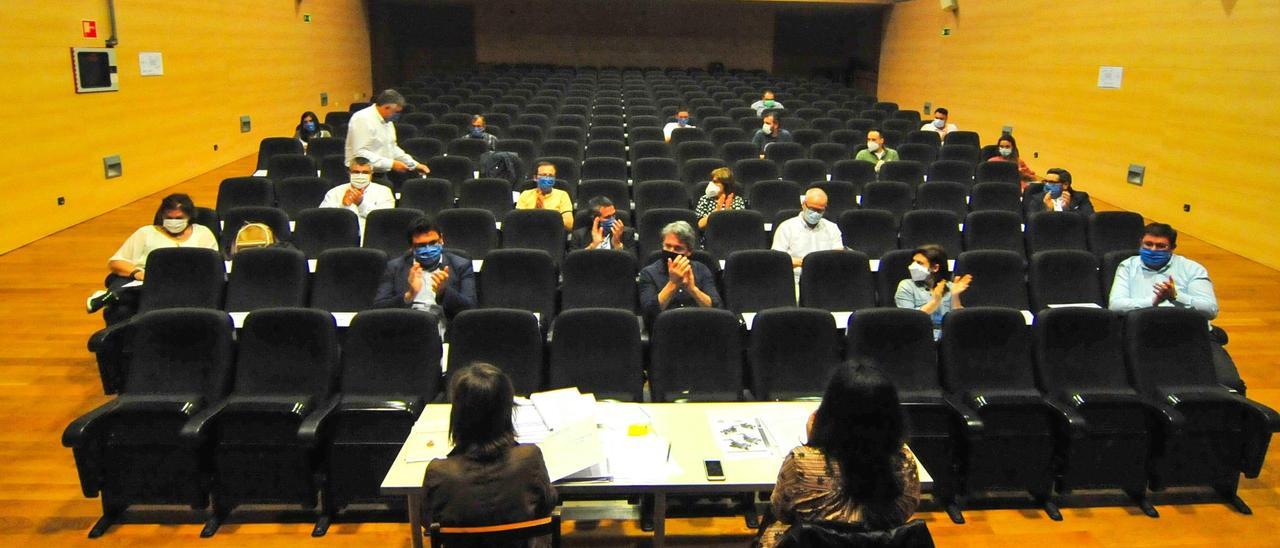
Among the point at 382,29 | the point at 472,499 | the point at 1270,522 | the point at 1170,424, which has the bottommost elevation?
the point at 1270,522

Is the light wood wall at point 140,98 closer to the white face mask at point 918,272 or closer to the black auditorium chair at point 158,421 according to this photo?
the black auditorium chair at point 158,421

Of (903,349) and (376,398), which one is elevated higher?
(903,349)

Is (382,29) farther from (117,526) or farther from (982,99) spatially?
(117,526)

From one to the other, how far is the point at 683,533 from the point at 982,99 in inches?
514

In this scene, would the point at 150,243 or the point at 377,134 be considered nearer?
the point at 150,243

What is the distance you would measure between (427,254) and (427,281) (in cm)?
17

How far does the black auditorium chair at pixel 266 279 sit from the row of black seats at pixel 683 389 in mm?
985

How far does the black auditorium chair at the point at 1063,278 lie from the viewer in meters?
5.54

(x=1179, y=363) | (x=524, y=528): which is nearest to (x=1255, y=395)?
(x=1179, y=363)

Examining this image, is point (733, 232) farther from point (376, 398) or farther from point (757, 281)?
point (376, 398)

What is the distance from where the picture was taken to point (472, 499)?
2.47 metres

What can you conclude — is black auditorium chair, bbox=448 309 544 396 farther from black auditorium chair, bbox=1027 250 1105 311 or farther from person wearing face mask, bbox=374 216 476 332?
black auditorium chair, bbox=1027 250 1105 311

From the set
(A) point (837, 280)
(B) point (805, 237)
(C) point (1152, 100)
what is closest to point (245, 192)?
(B) point (805, 237)

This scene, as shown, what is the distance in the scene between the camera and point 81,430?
351cm
